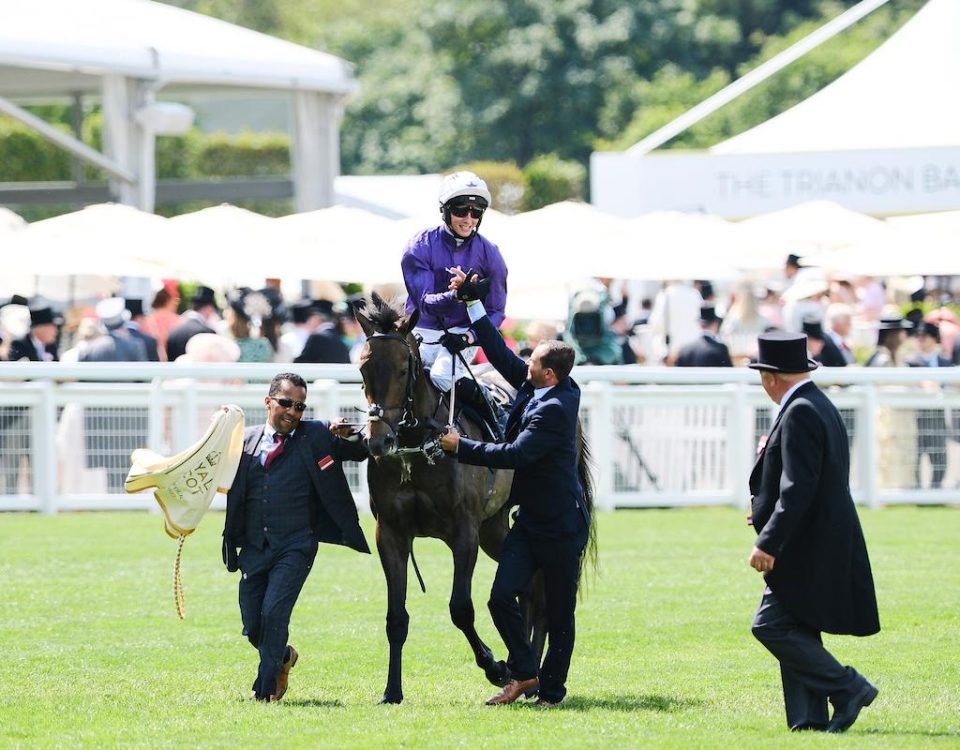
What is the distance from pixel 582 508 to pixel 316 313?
36.2ft

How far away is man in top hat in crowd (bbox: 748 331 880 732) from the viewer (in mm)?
7723

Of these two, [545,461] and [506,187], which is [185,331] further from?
[506,187]

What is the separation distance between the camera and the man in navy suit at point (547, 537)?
868 cm

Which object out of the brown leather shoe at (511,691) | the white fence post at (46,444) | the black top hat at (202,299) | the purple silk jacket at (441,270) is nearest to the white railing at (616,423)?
the white fence post at (46,444)

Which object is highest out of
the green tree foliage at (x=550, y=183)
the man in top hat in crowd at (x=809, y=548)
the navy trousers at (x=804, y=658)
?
the green tree foliage at (x=550, y=183)

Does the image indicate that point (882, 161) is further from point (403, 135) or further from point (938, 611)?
point (403, 135)

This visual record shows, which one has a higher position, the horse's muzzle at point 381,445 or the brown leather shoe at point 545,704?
the horse's muzzle at point 381,445

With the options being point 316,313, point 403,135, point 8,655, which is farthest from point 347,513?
point 403,135

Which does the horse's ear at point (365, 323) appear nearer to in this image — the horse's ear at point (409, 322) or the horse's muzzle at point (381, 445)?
the horse's ear at point (409, 322)

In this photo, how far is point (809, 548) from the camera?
7801mm

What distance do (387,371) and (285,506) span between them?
902 millimetres

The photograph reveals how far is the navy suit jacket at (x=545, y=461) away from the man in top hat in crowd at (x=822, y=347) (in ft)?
32.4

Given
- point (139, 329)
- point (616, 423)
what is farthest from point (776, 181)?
point (139, 329)

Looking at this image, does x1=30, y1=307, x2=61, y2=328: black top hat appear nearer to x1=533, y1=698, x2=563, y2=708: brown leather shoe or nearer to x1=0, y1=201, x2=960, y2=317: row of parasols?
x1=0, y1=201, x2=960, y2=317: row of parasols
